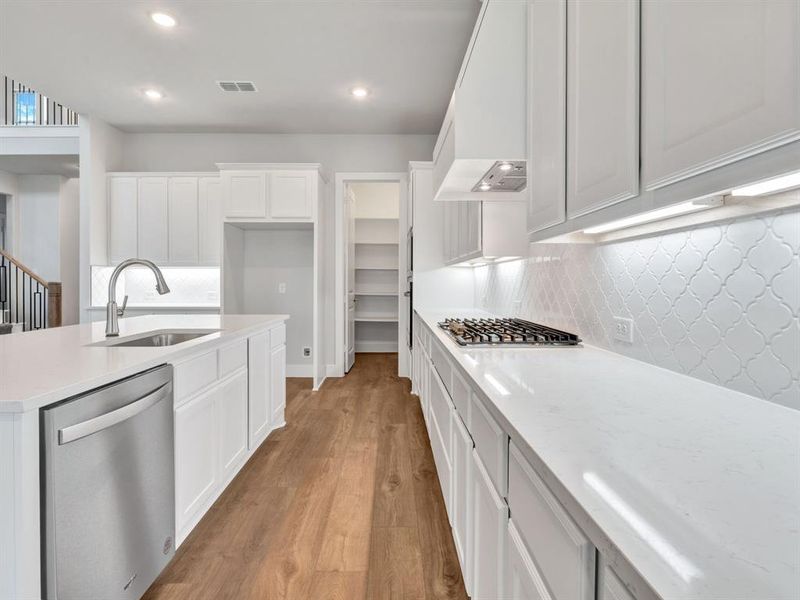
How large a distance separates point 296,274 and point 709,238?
4.67 meters

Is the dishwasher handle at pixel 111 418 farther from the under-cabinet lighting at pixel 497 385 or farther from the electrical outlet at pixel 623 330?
the electrical outlet at pixel 623 330

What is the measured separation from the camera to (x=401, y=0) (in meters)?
2.73

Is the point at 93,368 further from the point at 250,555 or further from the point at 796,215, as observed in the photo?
the point at 796,215

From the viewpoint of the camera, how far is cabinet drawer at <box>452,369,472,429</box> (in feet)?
4.62

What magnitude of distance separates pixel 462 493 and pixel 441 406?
2.04 ft

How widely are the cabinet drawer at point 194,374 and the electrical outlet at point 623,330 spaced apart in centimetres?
172

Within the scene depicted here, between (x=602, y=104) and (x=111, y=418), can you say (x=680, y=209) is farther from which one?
(x=111, y=418)

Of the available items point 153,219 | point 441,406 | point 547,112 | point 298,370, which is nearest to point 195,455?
point 441,406

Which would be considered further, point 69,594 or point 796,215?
point 69,594

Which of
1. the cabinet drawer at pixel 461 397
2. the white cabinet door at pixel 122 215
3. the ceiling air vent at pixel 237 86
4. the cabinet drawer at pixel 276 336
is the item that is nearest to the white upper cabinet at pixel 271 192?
the ceiling air vent at pixel 237 86

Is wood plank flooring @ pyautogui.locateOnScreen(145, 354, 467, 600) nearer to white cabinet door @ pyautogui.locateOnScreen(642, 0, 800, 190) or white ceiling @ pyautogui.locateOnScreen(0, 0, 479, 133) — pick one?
white cabinet door @ pyautogui.locateOnScreen(642, 0, 800, 190)

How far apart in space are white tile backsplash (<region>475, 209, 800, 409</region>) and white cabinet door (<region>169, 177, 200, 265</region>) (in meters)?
4.36

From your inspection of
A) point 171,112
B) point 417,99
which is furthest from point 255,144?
point 417,99

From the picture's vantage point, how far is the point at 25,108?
17.7 ft
